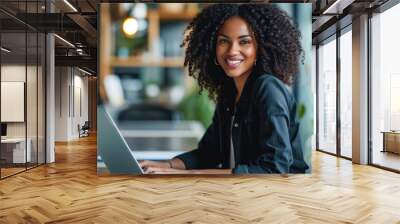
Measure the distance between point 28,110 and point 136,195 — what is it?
364 cm

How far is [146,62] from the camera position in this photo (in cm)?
632

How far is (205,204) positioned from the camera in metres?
4.66

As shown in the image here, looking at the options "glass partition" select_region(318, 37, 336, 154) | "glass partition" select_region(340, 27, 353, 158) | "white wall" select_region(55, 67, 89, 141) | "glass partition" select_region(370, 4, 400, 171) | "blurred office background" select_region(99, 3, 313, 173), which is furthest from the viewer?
"white wall" select_region(55, 67, 89, 141)

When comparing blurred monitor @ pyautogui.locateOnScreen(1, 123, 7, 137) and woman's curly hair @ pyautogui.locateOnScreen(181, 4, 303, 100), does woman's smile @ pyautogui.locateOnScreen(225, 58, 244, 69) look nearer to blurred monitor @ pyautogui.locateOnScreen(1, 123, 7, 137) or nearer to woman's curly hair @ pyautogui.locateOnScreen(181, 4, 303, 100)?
woman's curly hair @ pyautogui.locateOnScreen(181, 4, 303, 100)

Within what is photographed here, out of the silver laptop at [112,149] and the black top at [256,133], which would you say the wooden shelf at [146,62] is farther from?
the black top at [256,133]

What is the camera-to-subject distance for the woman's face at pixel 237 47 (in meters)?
6.13

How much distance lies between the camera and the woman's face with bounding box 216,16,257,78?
613 centimetres

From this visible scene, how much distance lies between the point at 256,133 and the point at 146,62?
2.05 meters

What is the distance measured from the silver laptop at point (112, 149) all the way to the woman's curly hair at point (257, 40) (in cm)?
151

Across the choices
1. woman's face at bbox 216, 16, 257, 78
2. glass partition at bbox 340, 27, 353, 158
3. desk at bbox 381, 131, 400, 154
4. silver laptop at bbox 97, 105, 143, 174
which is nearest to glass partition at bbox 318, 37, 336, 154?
glass partition at bbox 340, 27, 353, 158

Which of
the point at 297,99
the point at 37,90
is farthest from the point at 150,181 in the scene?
the point at 37,90

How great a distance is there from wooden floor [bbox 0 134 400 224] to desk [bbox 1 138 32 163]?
1.19 feet

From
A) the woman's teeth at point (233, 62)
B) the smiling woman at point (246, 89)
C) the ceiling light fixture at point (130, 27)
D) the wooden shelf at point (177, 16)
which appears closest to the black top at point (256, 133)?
the smiling woman at point (246, 89)

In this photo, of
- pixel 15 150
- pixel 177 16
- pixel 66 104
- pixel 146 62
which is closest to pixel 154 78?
pixel 146 62
